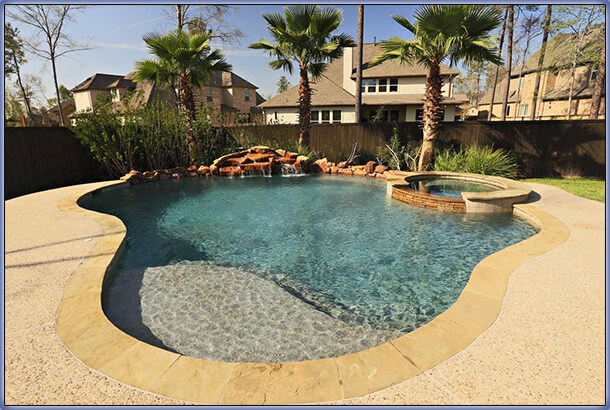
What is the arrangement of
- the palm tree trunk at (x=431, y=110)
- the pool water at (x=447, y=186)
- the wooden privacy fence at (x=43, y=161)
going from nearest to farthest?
the pool water at (x=447, y=186), the wooden privacy fence at (x=43, y=161), the palm tree trunk at (x=431, y=110)

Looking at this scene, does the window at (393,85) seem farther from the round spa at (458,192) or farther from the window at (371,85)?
the round spa at (458,192)

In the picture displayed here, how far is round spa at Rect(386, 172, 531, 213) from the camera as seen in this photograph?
7.05 metres

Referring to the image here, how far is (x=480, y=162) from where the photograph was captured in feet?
35.3

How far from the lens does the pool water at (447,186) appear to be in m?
8.83

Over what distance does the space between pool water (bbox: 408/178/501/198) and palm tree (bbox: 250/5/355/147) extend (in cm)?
740

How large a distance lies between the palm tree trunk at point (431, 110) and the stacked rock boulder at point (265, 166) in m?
1.77

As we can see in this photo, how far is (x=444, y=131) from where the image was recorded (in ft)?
42.8

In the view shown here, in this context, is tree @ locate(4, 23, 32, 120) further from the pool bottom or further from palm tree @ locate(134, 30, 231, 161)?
the pool bottom

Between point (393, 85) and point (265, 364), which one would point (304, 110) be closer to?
point (393, 85)

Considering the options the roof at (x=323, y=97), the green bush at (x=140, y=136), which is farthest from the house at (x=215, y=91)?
the green bush at (x=140, y=136)

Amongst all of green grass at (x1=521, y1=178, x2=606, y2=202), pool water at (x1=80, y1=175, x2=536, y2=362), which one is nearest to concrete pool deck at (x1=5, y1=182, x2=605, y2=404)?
pool water at (x1=80, y1=175, x2=536, y2=362)

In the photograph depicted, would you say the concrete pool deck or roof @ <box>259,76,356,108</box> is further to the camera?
roof @ <box>259,76,356,108</box>

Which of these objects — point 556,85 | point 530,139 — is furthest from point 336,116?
point 556,85

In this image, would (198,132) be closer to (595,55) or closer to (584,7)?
(584,7)
